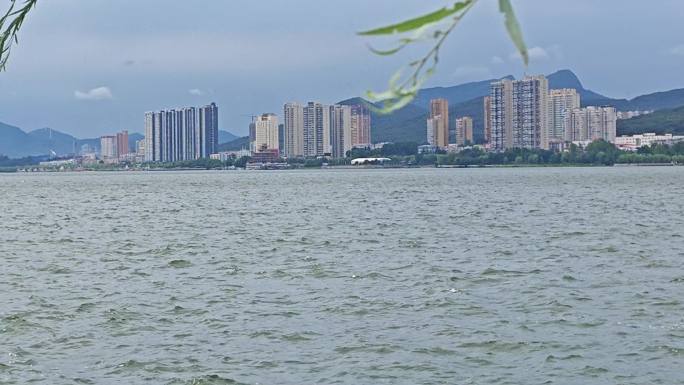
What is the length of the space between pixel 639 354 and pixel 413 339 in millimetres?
3991

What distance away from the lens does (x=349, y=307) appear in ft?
78.2

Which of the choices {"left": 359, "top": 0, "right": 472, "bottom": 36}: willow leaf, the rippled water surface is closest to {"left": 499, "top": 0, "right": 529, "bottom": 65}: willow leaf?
{"left": 359, "top": 0, "right": 472, "bottom": 36}: willow leaf

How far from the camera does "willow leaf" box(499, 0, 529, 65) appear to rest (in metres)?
1.85

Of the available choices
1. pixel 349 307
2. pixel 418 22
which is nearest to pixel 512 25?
pixel 418 22

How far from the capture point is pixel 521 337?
1955 centimetres

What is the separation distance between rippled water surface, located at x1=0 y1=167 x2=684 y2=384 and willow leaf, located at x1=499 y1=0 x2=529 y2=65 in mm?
14634

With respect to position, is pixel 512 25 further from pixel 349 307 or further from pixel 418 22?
pixel 349 307

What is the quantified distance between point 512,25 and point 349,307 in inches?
873

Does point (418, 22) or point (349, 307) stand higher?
point (418, 22)

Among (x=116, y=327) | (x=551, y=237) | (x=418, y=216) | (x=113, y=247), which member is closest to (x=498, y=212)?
(x=418, y=216)

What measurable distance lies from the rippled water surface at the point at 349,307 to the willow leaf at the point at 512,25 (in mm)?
14634

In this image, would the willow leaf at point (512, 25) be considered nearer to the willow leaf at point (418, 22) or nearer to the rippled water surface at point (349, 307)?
the willow leaf at point (418, 22)

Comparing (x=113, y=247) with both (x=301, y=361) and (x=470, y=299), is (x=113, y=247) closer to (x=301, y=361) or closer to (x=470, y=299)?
(x=470, y=299)

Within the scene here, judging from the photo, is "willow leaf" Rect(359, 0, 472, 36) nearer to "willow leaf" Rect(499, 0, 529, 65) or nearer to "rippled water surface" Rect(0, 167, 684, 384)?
"willow leaf" Rect(499, 0, 529, 65)
